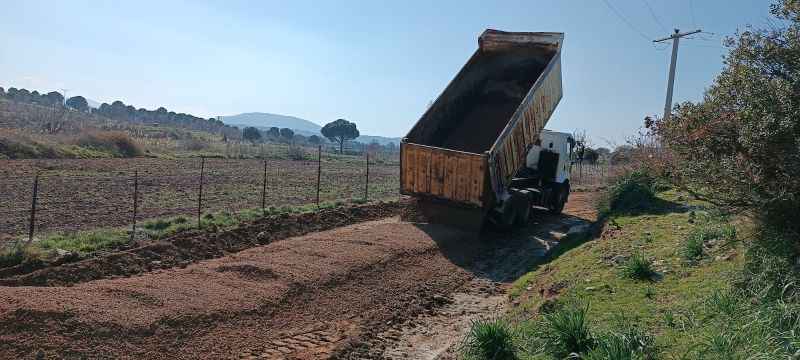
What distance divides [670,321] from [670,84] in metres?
24.0

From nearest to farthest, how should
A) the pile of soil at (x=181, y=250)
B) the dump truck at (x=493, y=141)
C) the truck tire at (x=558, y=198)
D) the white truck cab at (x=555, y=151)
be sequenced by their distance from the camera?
1. the pile of soil at (x=181, y=250)
2. the dump truck at (x=493, y=141)
3. the white truck cab at (x=555, y=151)
4. the truck tire at (x=558, y=198)

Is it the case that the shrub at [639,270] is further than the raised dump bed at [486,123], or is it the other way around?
the raised dump bed at [486,123]

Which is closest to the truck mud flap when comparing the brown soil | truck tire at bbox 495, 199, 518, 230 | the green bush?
truck tire at bbox 495, 199, 518, 230

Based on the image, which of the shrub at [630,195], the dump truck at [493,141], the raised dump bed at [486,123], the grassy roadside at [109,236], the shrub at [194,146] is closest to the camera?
the grassy roadside at [109,236]

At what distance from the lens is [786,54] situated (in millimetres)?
5609

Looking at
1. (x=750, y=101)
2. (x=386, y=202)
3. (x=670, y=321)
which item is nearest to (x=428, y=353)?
(x=670, y=321)

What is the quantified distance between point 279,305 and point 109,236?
462 centimetres

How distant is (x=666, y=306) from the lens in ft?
20.5

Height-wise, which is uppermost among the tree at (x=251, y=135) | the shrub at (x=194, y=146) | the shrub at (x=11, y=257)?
the tree at (x=251, y=135)

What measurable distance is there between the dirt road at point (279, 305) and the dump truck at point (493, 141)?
5.93ft

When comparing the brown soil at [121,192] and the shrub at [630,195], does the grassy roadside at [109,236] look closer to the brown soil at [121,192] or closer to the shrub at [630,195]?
the brown soil at [121,192]

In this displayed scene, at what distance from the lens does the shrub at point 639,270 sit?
739 cm

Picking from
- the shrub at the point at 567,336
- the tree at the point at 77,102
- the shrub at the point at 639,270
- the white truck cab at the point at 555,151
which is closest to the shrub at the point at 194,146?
the white truck cab at the point at 555,151

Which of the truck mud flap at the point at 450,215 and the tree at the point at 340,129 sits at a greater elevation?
the tree at the point at 340,129
